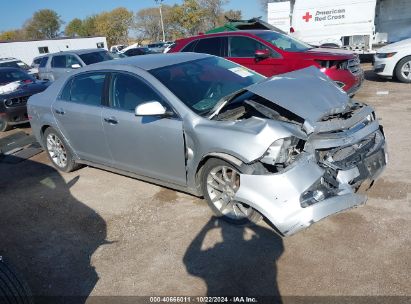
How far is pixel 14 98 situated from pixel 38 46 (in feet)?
114

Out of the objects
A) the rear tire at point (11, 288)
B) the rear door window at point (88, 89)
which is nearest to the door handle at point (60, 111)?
the rear door window at point (88, 89)

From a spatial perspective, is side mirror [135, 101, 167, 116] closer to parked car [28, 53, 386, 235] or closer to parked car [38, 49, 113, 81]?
parked car [28, 53, 386, 235]

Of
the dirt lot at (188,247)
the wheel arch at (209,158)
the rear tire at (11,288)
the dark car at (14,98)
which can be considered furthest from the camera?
the dark car at (14,98)

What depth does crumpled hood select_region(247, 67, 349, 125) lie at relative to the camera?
130 inches

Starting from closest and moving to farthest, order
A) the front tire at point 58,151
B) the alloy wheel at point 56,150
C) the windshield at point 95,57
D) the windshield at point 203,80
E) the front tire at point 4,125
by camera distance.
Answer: the windshield at point 203,80 < the front tire at point 58,151 < the alloy wheel at point 56,150 < the front tire at point 4,125 < the windshield at point 95,57

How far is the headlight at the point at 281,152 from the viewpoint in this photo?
307 centimetres

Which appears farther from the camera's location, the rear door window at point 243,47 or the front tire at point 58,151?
the rear door window at point 243,47

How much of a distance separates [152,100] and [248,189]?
1.50 metres

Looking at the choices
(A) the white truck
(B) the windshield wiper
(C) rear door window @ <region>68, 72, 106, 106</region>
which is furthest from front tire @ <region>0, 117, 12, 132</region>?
(A) the white truck

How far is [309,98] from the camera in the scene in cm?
346

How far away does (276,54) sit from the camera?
7746 mm

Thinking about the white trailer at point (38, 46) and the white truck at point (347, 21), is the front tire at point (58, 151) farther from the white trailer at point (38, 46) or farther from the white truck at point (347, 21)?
the white trailer at point (38, 46)

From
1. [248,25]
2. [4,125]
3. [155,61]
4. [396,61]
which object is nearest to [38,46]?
[248,25]

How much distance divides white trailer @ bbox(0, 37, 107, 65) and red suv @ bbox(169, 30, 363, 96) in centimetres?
3459
